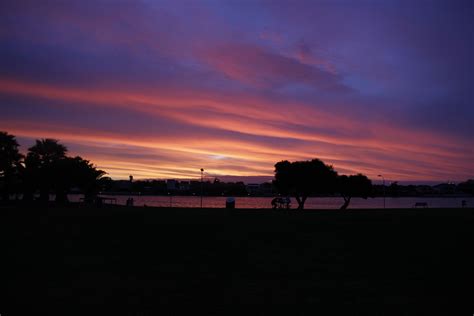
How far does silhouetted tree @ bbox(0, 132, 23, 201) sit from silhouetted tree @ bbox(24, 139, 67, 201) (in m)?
1.92

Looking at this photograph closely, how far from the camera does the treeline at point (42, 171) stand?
197ft

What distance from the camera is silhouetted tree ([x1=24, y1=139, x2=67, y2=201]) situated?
6431cm

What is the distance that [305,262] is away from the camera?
16.2 m

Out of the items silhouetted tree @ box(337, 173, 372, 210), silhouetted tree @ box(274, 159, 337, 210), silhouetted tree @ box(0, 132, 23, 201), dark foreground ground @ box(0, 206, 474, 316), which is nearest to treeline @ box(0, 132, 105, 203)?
silhouetted tree @ box(0, 132, 23, 201)

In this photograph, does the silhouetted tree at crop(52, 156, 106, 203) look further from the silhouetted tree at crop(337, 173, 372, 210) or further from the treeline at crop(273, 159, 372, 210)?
the silhouetted tree at crop(337, 173, 372, 210)

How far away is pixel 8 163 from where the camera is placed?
5959cm

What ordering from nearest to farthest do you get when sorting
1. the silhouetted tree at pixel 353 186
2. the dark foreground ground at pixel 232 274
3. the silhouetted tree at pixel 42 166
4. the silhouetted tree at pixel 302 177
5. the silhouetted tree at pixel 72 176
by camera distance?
the dark foreground ground at pixel 232 274 < the silhouetted tree at pixel 42 166 < the silhouetted tree at pixel 72 176 < the silhouetted tree at pixel 302 177 < the silhouetted tree at pixel 353 186

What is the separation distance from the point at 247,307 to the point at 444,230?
857 inches

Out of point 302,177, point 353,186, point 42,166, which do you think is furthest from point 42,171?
point 353,186

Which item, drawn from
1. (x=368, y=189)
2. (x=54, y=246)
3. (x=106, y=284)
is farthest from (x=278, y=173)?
(x=106, y=284)

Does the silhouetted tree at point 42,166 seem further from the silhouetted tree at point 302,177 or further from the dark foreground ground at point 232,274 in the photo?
the dark foreground ground at point 232,274

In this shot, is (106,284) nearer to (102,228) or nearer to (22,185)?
(102,228)

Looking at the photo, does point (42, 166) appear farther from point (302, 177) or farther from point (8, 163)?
point (302, 177)

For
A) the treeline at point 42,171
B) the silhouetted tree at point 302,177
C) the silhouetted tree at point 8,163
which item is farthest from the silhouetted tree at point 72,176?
the silhouetted tree at point 302,177
